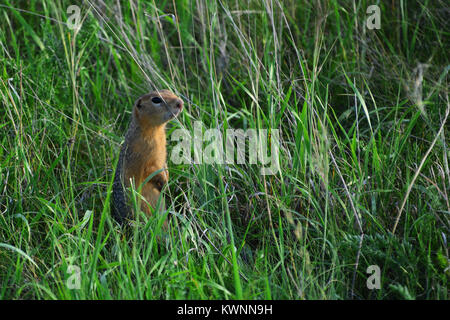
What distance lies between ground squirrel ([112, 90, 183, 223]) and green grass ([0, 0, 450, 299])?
0.14 meters

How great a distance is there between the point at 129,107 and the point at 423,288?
9.11ft

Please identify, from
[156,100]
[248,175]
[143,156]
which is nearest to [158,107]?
[156,100]

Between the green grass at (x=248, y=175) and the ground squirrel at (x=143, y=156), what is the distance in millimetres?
137

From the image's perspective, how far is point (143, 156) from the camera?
3.90m

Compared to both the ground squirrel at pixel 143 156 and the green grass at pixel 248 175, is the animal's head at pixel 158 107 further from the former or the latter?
the green grass at pixel 248 175

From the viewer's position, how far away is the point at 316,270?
118 inches

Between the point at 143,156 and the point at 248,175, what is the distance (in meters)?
0.79

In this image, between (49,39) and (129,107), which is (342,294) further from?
(49,39)

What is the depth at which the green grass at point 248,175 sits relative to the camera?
112 inches

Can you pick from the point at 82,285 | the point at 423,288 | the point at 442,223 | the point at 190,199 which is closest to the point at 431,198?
the point at 442,223

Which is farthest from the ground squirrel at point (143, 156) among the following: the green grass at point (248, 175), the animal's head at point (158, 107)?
the green grass at point (248, 175)

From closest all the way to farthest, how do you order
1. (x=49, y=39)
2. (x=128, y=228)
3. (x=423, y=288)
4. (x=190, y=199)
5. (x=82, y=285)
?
(x=82, y=285) → (x=423, y=288) → (x=190, y=199) → (x=128, y=228) → (x=49, y=39)

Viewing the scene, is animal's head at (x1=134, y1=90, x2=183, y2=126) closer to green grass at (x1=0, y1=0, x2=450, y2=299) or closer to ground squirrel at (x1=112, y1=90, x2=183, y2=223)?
ground squirrel at (x1=112, y1=90, x2=183, y2=223)

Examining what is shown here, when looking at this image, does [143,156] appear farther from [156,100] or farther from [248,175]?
[248,175]
